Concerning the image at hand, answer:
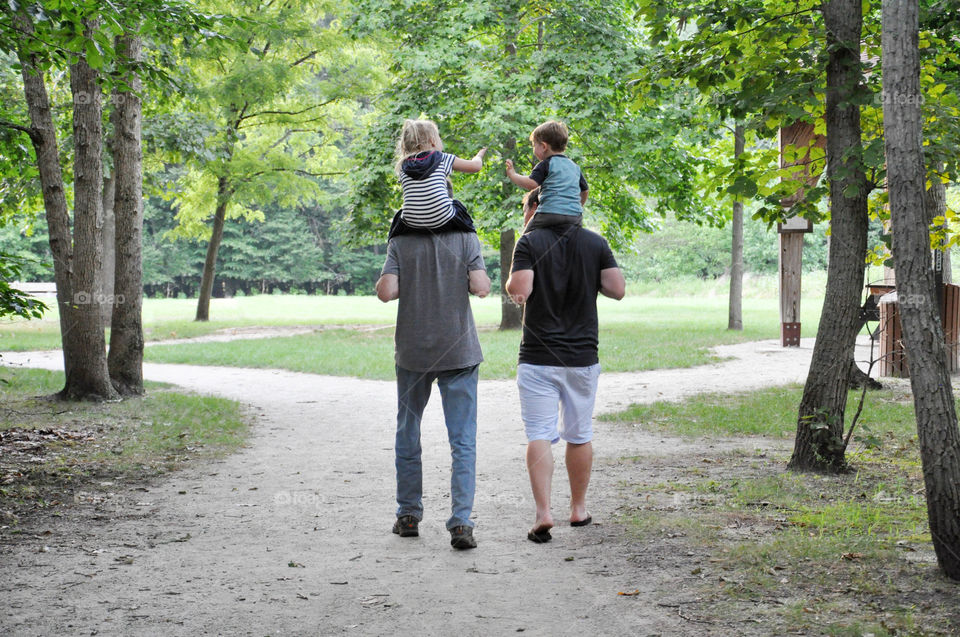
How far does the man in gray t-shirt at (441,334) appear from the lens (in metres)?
4.99

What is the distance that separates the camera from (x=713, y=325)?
1051 inches

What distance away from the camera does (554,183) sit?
513 centimetres

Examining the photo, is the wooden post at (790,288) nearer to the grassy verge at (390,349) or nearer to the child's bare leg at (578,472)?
the grassy verge at (390,349)

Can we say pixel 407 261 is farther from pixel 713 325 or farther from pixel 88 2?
pixel 713 325

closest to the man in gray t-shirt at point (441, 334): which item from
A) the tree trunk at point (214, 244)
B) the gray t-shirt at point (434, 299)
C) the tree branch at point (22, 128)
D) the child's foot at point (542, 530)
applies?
the gray t-shirt at point (434, 299)

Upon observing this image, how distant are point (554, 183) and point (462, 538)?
202 centimetres

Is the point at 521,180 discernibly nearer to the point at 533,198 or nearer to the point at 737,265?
the point at 533,198

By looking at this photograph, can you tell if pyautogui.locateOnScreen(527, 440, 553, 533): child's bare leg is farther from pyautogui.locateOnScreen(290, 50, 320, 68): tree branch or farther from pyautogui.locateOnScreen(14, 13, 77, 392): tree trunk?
pyautogui.locateOnScreen(290, 50, 320, 68): tree branch

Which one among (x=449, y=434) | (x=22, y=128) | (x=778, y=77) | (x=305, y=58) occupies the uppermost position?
(x=305, y=58)

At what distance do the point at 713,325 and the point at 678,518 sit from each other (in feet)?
72.2

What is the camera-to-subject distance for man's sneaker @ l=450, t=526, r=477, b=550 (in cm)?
488

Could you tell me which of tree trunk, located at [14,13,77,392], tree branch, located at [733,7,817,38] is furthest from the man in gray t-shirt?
tree trunk, located at [14,13,77,392]

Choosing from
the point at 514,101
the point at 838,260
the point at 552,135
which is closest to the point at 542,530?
the point at 552,135

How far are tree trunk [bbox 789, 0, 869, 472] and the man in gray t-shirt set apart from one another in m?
2.84
